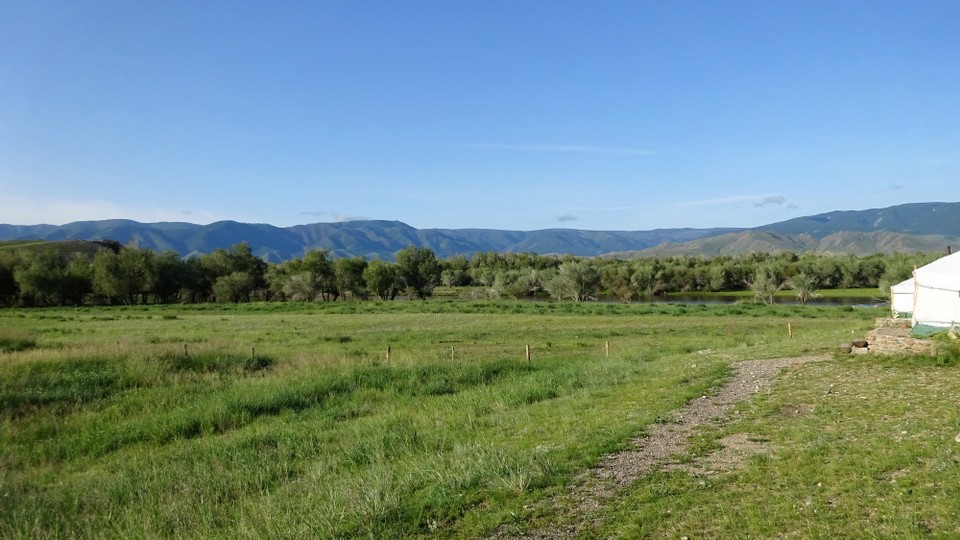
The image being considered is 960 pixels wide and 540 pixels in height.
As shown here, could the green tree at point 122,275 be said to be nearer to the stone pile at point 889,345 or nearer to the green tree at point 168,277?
the green tree at point 168,277

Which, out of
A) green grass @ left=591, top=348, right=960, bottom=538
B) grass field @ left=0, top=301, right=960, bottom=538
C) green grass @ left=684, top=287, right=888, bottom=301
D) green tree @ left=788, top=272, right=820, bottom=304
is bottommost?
green grass @ left=684, top=287, right=888, bottom=301

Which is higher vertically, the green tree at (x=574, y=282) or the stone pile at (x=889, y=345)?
the stone pile at (x=889, y=345)

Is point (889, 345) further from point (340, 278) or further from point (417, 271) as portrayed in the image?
point (340, 278)

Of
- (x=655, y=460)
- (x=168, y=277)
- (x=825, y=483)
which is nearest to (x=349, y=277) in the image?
(x=168, y=277)

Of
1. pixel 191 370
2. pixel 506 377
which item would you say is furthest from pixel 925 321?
pixel 191 370

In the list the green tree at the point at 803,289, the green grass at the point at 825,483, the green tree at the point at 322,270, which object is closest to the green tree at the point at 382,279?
the green tree at the point at 322,270

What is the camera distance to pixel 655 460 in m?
8.37

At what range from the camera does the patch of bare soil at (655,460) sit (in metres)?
6.38

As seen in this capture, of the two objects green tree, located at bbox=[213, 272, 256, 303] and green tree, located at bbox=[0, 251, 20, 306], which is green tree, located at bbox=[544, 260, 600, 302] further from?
green tree, located at bbox=[0, 251, 20, 306]

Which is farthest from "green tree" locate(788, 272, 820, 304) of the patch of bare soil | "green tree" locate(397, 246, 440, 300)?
the patch of bare soil

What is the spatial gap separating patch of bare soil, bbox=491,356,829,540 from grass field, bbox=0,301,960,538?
0.23 meters

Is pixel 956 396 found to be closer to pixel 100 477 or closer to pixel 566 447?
pixel 566 447

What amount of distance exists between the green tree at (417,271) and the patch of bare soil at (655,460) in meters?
100.0

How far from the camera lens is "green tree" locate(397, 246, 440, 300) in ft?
364
